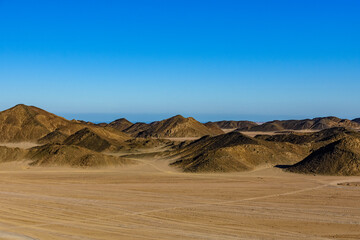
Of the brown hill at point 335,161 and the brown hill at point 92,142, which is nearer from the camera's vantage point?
the brown hill at point 335,161

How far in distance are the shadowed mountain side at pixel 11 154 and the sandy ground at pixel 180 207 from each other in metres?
22.4

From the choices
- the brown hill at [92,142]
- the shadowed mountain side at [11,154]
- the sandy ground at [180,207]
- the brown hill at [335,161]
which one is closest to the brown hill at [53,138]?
the brown hill at [92,142]

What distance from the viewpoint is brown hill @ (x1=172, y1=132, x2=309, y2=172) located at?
6250cm

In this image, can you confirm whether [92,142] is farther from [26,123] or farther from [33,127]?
[26,123]

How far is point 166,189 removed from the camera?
143 feet

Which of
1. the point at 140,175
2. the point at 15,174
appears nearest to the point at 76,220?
the point at 140,175

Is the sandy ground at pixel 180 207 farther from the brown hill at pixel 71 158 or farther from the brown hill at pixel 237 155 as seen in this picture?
the brown hill at pixel 71 158

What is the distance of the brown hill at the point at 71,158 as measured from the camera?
7088 cm

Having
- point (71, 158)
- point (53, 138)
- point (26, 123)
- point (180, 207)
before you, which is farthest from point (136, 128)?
point (180, 207)

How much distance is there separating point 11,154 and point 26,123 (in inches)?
2354

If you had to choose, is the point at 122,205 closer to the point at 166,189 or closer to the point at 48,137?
the point at 166,189

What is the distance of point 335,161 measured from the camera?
59.0 meters

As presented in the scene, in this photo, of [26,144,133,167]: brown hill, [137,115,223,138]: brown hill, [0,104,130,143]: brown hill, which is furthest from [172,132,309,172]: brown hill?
[137,115,223,138]: brown hill

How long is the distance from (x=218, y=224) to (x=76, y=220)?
9.42 meters
